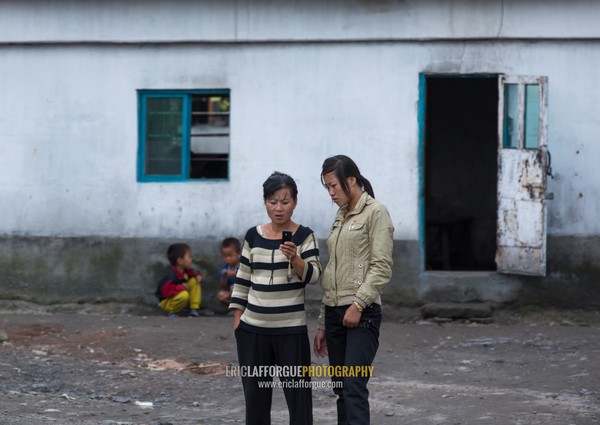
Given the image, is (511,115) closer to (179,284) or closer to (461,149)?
(179,284)

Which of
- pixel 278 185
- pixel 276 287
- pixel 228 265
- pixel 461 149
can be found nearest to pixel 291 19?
pixel 228 265

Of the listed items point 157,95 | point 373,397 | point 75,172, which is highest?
point 157,95

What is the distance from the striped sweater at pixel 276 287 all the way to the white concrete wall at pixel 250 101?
18.1ft

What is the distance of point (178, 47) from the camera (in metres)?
11.7

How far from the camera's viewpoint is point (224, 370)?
30.6 feet

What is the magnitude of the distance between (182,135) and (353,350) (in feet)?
20.6

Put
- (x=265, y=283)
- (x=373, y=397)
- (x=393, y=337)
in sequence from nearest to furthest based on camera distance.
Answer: (x=265, y=283) → (x=373, y=397) → (x=393, y=337)

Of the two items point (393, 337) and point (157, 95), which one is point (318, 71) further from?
point (393, 337)

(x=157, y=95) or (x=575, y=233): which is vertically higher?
(x=157, y=95)

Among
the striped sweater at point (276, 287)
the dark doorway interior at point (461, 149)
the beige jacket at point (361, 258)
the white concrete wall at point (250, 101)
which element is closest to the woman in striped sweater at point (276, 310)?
the striped sweater at point (276, 287)

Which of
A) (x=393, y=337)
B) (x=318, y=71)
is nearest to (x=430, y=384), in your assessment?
(x=393, y=337)

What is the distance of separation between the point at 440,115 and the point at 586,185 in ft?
15.0

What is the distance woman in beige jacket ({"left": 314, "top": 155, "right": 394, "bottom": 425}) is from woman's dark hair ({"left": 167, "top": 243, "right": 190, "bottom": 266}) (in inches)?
213

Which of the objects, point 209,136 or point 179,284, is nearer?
point 179,284
